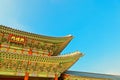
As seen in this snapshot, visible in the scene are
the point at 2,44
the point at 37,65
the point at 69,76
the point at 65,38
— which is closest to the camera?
the point at 37,65

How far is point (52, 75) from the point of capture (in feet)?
45.6

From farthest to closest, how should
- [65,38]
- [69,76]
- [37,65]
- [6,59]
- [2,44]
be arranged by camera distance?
1. [65,38]
2. [69,76]
3. [2,44]
4. [37,65]
5. [6,59]

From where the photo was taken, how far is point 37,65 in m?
13.2

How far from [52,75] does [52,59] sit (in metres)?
1.59

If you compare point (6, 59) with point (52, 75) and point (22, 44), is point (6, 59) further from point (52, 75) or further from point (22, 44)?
point (52, 75)

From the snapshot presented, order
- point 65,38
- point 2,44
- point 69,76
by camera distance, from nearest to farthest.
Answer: point 2,44 → point 69,76 → point 65,38

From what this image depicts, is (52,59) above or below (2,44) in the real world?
below

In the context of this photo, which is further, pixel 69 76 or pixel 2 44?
pixel 69 76

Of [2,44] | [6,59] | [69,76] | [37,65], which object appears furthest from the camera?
[69,76]

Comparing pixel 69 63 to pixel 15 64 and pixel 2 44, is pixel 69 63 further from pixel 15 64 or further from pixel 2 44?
pixel 2 44

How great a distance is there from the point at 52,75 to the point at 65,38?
4403 millimetres

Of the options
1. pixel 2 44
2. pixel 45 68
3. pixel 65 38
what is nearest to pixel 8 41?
pixel 2 44

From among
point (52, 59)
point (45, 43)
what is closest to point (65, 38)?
point (45, 43)

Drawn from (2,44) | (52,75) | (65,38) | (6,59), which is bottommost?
(52,75)
